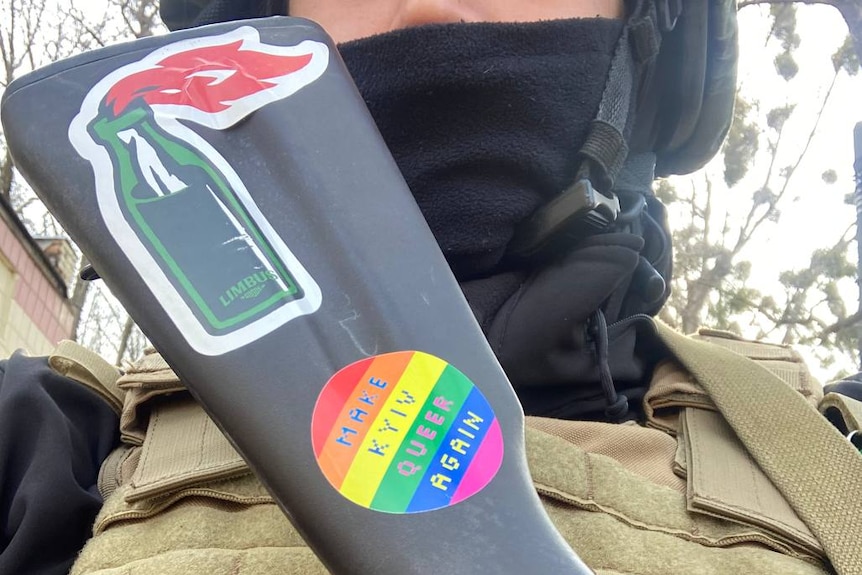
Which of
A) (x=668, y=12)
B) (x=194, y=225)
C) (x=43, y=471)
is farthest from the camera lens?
(x=668, y=12)

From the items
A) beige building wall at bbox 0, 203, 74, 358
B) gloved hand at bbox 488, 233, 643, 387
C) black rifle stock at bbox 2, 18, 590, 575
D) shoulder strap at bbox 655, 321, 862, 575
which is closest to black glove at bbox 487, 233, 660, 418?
gloved hand at bbox 488, 233, 643, 387

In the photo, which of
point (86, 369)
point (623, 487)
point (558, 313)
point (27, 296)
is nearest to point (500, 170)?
point (558, 313)

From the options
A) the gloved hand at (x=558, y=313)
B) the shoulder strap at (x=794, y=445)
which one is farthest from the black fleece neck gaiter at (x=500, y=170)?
the shoulder strap at (x=794, y=445)

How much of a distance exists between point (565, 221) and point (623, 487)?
1.00 feet

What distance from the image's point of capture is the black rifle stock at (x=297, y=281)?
592 millimetres

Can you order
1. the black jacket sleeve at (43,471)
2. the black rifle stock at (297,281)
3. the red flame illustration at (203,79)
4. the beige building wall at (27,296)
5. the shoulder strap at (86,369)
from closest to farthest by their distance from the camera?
the black rifle stock at (297,281) → the red flame illustration at (203,79) → the black jacket sleeve at (43,471) → the shoulder strap at (86,369) → the beige building wall at (27,296)

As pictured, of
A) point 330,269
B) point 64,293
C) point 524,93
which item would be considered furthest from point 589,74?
point 64,293

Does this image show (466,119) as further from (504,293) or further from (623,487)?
(623,487)

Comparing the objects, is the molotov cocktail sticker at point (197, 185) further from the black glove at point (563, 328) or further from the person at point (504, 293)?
the black glove at point (563, 328)

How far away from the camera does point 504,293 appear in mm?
1007

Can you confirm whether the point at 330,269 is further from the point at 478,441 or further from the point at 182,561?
the point at 182,561

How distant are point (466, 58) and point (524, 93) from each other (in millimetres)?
81

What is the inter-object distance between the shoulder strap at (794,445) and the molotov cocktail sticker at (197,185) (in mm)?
509

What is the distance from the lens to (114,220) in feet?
2.17
